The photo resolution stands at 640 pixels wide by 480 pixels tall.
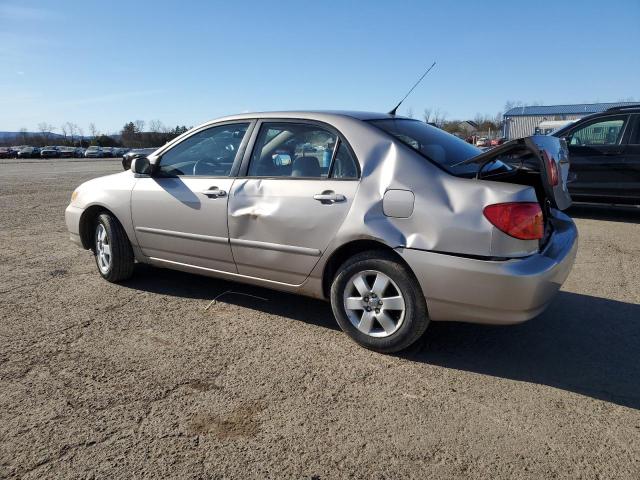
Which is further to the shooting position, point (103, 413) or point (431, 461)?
point (103, 413)

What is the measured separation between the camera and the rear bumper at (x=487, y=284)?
112 inches

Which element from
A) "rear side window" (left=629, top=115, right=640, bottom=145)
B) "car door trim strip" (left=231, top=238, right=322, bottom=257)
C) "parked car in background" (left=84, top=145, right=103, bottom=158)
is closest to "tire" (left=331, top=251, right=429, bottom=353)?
"car door trim strip" (left=231, top=238, right=322, bottom=257)

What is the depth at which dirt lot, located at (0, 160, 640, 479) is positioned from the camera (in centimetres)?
228

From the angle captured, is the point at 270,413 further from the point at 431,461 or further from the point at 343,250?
the point at 343,250

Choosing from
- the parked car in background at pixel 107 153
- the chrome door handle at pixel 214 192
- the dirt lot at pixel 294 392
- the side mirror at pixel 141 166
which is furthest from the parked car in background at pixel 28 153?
the chrome door handle at pixel 214 192

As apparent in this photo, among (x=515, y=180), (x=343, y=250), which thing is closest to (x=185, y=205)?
(x=343, y=250)

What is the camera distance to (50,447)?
2369 millimetres

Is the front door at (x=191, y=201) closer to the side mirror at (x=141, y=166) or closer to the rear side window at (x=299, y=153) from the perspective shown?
the side mirror at (x=141, y=166)

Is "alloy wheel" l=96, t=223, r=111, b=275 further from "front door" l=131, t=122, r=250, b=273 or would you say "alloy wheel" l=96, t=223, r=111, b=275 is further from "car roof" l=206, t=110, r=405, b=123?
"car roof" l=206, t=110, r=405, b=123

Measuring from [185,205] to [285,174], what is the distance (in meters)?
0.99

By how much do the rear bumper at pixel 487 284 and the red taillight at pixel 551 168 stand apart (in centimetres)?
42

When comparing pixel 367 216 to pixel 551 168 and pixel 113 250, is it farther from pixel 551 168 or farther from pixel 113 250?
pixel 113 250

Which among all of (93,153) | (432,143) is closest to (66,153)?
(93,153)

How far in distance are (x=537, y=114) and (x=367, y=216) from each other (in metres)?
56.8
